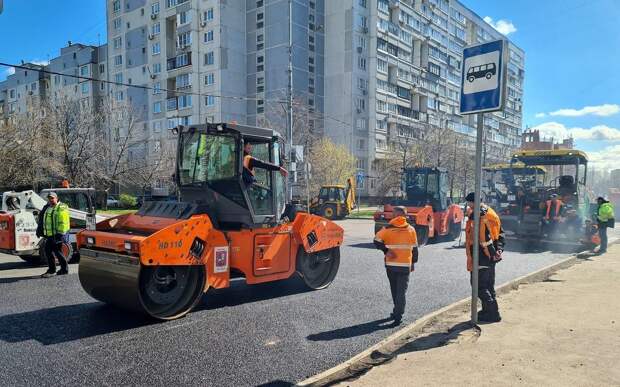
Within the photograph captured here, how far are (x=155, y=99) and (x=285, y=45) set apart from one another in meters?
17.3

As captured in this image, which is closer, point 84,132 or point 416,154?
point 84,132

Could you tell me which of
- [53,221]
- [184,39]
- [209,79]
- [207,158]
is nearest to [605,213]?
[207,158]

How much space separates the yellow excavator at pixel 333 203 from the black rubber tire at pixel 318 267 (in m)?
18.3

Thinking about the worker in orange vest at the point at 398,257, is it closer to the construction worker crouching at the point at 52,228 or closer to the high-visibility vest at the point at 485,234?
the high-visibility vest at the point at 485,234

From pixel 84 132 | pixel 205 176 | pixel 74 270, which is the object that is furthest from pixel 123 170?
pixel 205 176

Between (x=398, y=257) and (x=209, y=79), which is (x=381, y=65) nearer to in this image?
(x=209, y=79)

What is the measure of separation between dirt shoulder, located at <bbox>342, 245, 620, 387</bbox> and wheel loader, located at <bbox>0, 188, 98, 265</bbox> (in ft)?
27.3

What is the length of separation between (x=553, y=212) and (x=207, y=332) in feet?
40.4

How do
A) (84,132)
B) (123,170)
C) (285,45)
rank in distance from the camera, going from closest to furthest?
(84,132)
(123,170)
(285,45)

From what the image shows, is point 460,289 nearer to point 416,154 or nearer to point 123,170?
point 123,170

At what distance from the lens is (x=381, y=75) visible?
5050cm

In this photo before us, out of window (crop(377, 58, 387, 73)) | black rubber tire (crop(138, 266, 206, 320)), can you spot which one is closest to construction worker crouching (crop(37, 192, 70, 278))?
black rubber tire (crop(138, 266, 206, 320))

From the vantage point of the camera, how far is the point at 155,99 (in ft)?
176

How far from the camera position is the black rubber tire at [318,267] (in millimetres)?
7856
